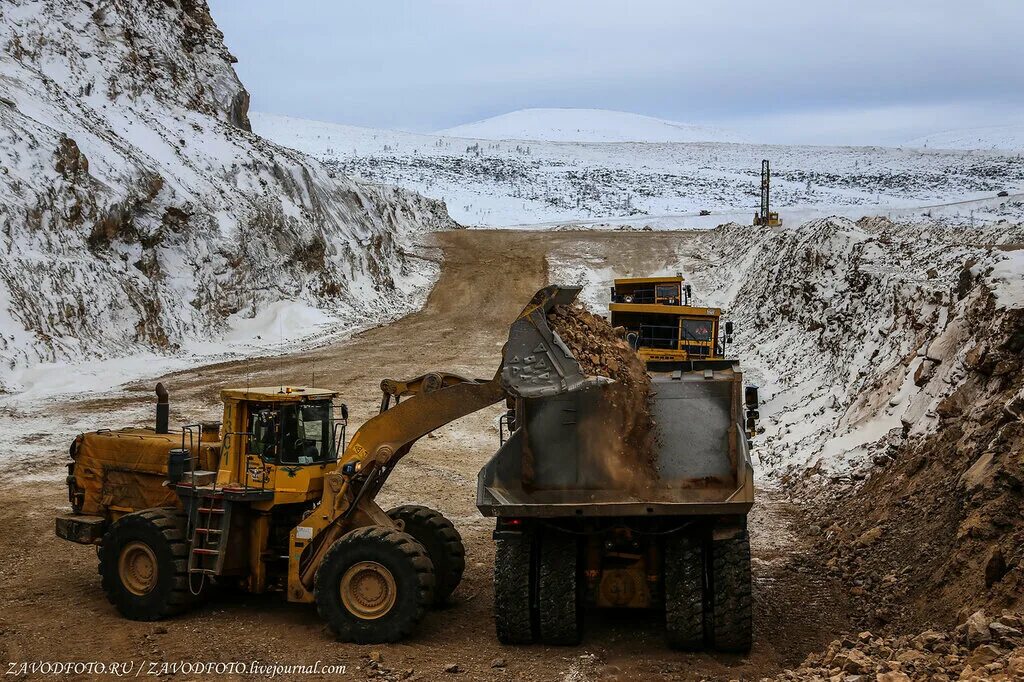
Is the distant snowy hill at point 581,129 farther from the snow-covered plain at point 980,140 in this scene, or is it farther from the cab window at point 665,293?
the cab window at point 665,293

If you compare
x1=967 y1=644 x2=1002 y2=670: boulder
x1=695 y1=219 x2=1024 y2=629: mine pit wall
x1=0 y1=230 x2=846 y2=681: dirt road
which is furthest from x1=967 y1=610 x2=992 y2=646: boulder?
x1=0 y1=230 x2=846 y2=681: dirt road

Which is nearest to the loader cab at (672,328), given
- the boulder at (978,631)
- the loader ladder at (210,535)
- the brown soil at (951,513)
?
the brown soil at (951,513)

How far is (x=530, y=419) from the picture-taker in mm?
10047

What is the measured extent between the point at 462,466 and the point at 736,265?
23017mm

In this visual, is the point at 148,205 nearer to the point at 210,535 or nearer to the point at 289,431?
the point at 210,535

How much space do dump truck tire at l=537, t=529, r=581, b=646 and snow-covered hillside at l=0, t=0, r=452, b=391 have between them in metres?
18.3

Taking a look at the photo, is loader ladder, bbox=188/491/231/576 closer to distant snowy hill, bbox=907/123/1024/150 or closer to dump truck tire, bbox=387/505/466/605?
dump truck tire, bbox=387/505/466/605

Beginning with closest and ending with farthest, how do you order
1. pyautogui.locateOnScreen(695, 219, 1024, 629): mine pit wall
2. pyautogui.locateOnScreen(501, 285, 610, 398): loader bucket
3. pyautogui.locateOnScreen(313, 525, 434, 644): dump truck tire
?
pyautogui.locateOnScreen(501, 285, 610, 398): loader bucket
pyautogui.locateOnScreen(313, 525, 434, 644): dump truck tire
pyautogui.locateOnScreen(695, 219, 1024, 629): mine pit wall

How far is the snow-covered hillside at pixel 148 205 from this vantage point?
2759 cm

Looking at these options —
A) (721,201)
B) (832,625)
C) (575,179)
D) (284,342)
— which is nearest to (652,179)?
(575,179)

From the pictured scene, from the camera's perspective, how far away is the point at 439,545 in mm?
11031

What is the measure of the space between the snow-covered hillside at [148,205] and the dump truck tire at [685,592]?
19197mm

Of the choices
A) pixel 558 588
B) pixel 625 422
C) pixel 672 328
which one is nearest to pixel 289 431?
pixel 558 588

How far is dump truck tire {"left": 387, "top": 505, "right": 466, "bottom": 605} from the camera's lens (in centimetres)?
1094
